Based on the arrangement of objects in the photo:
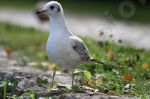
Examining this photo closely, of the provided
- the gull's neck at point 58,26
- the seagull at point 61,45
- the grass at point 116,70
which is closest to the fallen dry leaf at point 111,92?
the grass at point 116,70

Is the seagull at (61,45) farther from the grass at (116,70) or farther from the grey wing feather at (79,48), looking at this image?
the grass at (116,70)

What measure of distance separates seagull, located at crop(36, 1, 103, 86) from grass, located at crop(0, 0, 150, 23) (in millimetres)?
11192

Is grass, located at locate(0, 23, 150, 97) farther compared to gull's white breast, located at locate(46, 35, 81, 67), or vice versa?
grass, located at locate(0, 23, 150, 97)

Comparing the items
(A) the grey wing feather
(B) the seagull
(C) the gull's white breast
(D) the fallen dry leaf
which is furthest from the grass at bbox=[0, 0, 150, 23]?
(D) the fallen dry leaf

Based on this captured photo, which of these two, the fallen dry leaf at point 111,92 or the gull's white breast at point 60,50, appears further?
the gull's white breast at point 60,50

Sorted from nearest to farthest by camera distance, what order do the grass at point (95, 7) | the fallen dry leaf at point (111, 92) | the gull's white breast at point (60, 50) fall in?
the fallen dry leaf at point (111, 92) → the gull's white breast at point (60, 50) → the grass at point (95, 7)

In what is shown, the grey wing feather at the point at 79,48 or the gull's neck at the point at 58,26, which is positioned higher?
the gull's neck at the point at 58,26

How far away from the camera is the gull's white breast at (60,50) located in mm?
6570

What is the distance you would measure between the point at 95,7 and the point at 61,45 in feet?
49.5

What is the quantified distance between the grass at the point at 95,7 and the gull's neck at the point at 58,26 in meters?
11.2

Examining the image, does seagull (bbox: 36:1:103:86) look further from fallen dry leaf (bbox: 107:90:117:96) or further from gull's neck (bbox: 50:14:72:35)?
fallen dry leaf (bbox: 107:90:117:96)

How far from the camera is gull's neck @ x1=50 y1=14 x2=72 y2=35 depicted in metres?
6.70

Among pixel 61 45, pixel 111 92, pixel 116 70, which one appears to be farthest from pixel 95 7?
A: pixel 111 92

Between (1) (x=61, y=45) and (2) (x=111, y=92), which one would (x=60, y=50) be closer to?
(1) (x=61, y=45)
